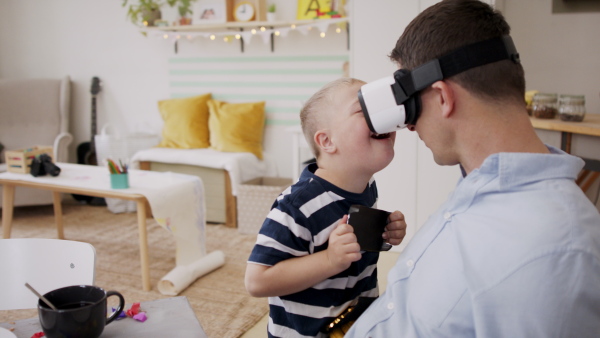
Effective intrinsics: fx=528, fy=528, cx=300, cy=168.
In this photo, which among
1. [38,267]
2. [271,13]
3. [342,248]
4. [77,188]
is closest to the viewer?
[342,248]

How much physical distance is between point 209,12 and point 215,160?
124cm

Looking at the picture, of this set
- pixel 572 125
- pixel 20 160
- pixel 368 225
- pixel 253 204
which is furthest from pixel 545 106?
pixel 20 160

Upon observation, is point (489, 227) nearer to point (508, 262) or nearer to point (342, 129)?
point (508, 262)

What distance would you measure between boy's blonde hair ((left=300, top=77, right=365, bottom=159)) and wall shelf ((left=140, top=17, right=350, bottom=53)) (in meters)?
2.62

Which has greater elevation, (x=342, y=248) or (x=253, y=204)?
(x=342, y=248)

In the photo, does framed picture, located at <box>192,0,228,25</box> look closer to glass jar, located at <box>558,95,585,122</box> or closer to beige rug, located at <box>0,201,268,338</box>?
beige rug, located at <box>0,201,268,338</box>

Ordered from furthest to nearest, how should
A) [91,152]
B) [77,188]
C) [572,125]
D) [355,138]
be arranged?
[91,152]
[77,188]
[572,125]
[355,138]

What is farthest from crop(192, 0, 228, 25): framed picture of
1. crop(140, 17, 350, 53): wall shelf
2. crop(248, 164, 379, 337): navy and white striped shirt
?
crop(248, 164, 379, 337): navy and white striped shirt

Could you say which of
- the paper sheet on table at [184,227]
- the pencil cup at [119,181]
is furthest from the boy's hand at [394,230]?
the pencil cup at [119,181]

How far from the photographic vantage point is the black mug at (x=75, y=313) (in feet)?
2.60

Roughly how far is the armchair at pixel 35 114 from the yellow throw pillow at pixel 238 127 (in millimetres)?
1274

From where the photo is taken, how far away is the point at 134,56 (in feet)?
15.7

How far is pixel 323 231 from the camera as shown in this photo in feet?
3.66

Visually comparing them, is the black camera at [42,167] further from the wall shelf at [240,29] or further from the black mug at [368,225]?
the black mug at [368,225]
